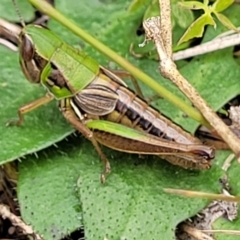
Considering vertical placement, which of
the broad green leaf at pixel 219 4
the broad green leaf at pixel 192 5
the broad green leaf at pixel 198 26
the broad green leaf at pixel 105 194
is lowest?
the broad green leaf at pixel 105 194

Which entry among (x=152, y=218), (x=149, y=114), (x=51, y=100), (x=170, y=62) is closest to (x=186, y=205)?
(x=152, y=218)

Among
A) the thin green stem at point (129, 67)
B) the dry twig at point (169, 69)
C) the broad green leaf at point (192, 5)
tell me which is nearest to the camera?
the dry twig at point (169, 69)

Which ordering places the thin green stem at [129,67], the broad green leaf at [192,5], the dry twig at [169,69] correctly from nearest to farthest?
the dry twig at [169,69] < the thin green stem at [129,67] < the broad green leaf at [192,5]

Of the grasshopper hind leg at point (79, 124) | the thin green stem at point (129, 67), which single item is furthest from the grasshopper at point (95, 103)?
the thin green stem at point (129, 67)

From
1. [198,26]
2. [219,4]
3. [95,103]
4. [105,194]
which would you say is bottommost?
[105,194]

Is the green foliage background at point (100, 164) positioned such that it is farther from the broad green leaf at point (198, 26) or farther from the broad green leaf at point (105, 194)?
the broad green leaf at point (198, 26)

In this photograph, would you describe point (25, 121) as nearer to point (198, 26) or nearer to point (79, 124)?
point (79, 124)

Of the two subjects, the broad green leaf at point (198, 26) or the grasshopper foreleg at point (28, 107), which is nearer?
the broad green leaf at point (198, 26)

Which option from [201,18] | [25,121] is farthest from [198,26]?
[25,121]
